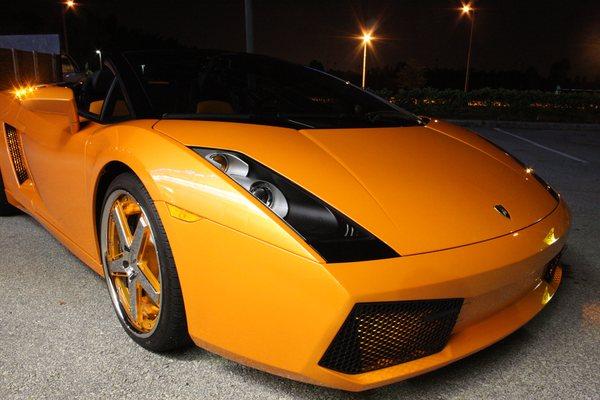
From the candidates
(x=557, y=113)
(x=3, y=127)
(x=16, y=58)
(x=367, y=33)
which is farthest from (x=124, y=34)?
(x=3, y=127)

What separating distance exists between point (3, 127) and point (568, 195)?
449 cm

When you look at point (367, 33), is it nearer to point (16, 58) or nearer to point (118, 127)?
point (16, 58)

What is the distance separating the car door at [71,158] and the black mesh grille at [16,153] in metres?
0.18

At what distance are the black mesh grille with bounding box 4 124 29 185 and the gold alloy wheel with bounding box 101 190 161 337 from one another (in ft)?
4.03

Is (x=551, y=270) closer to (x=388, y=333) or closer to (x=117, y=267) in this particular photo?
(x=388, y=333)

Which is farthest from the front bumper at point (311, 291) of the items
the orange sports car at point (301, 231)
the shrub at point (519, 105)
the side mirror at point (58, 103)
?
the shrub at point (519, 105)

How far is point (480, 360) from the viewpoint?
1773mm

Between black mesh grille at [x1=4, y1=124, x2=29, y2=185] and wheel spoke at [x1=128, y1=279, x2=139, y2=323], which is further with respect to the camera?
black mesh grille at [x1=4, y1=124, x2=29, y2=185]

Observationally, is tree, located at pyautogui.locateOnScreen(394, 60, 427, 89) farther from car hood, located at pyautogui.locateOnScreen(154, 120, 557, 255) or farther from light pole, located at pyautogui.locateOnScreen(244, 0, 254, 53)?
car hood, located at pyautogui.locateOnScreen(154, 120, 557, 255)

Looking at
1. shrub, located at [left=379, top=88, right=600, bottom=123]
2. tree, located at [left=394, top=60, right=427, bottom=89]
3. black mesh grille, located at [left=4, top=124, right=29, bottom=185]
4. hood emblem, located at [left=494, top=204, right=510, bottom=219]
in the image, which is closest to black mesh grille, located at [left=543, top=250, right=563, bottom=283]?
hood emblem, located at [left=494, top=204, right=510, bottom=219]

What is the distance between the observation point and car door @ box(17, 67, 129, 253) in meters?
2.15

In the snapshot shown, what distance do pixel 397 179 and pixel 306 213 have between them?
41 cm

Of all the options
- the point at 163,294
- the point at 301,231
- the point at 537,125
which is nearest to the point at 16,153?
the point at 163,294

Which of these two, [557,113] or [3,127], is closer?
[3,127]
